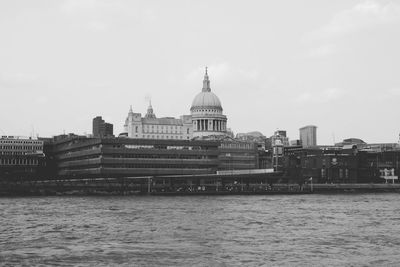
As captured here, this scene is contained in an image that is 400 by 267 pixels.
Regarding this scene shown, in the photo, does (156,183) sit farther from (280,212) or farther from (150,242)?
(150,242)

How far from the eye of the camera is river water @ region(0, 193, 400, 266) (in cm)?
5006

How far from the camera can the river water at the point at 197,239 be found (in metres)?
50.1

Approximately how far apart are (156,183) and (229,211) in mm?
88456

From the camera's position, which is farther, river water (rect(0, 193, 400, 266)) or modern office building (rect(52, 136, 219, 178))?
modern office building (rect(52, 136, 219, 178))

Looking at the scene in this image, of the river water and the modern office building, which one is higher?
the modern office building

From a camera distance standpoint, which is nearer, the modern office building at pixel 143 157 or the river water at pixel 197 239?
the river water at pixel 197 239

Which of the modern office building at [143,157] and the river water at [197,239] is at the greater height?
the modern office building at [143,157]

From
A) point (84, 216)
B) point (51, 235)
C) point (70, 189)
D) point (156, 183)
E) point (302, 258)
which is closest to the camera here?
point (302, 258)

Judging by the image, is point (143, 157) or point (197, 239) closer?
point (197, 239)

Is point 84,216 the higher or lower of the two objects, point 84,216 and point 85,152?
the lower

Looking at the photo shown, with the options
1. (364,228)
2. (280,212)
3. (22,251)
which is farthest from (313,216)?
(22,251)

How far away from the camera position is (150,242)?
59.0 m

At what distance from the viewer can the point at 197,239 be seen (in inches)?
2406

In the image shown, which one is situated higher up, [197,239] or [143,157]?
[143,157]
